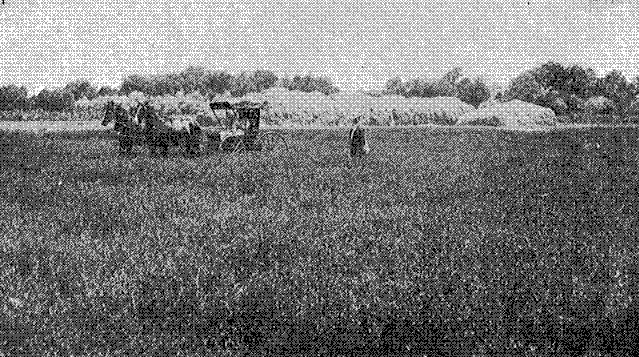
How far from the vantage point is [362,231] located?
5285 mm

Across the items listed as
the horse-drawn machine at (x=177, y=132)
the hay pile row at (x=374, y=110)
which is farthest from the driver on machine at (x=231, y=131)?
the hay pile row at (x=374, y=110)

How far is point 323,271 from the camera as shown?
3932 millimetres

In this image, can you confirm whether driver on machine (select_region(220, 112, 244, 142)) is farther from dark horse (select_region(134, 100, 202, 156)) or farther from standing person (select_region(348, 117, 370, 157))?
standing person (select_region(348, 117, 370, 157))

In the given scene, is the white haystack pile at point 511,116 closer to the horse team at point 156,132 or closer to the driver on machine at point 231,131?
the driver on machine at point 231,131

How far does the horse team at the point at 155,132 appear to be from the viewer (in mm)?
15641

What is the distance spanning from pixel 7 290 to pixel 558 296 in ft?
11.3

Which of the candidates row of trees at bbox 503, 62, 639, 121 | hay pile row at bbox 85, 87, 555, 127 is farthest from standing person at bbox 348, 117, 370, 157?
row of trees at bbox 503, 62, 639, 121

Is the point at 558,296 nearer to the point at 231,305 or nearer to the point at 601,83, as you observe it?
the point at 231,305

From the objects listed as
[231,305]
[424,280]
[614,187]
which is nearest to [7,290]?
[231,305]

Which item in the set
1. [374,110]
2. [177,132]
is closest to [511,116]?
[374,110]

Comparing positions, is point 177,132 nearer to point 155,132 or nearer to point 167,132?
point 167,132

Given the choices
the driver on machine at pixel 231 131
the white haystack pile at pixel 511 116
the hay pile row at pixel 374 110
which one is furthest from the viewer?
the hay pile row at pixel 374 110

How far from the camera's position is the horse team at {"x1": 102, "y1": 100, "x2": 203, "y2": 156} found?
15.6 meters

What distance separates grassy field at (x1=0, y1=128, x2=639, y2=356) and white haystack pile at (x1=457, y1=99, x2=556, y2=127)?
37.0 metres
